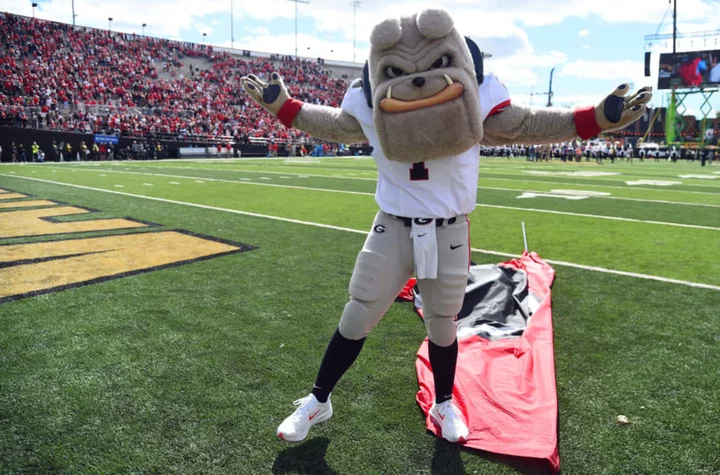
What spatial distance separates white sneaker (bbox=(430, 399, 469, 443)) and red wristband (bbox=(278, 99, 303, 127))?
64.0 inches

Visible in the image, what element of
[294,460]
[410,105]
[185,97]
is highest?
[185,97]

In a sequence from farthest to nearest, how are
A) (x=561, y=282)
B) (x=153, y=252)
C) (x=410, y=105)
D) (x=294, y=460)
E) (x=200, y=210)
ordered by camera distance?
(x=200, y=210), (x=153, y=252), (x=561, y=282), (x=294, y=460), (x=410, y=105)

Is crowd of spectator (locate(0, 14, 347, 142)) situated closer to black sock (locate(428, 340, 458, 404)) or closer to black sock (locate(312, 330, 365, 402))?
black sock (locate(312, 330, 365, 402))

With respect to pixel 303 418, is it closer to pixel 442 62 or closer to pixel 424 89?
pixel 424 89

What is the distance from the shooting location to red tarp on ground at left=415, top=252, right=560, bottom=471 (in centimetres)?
262

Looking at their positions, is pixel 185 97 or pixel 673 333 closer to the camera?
pixel 673 333

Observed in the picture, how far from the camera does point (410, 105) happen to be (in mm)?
2291

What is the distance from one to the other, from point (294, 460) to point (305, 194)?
1061 centimetres

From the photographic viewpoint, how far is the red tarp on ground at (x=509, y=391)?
8.58 ft

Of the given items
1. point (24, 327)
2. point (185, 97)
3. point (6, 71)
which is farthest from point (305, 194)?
point (185, 97)

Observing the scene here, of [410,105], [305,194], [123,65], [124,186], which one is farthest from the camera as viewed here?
[123,65]

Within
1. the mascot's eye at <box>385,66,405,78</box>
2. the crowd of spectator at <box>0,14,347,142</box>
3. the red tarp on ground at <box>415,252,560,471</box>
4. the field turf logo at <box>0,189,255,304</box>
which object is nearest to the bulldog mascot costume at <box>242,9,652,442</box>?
the mascot's eye at <box>385,66,405,78</box>

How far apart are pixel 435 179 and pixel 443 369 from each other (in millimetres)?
983

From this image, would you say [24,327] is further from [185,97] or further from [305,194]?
[185,97]
